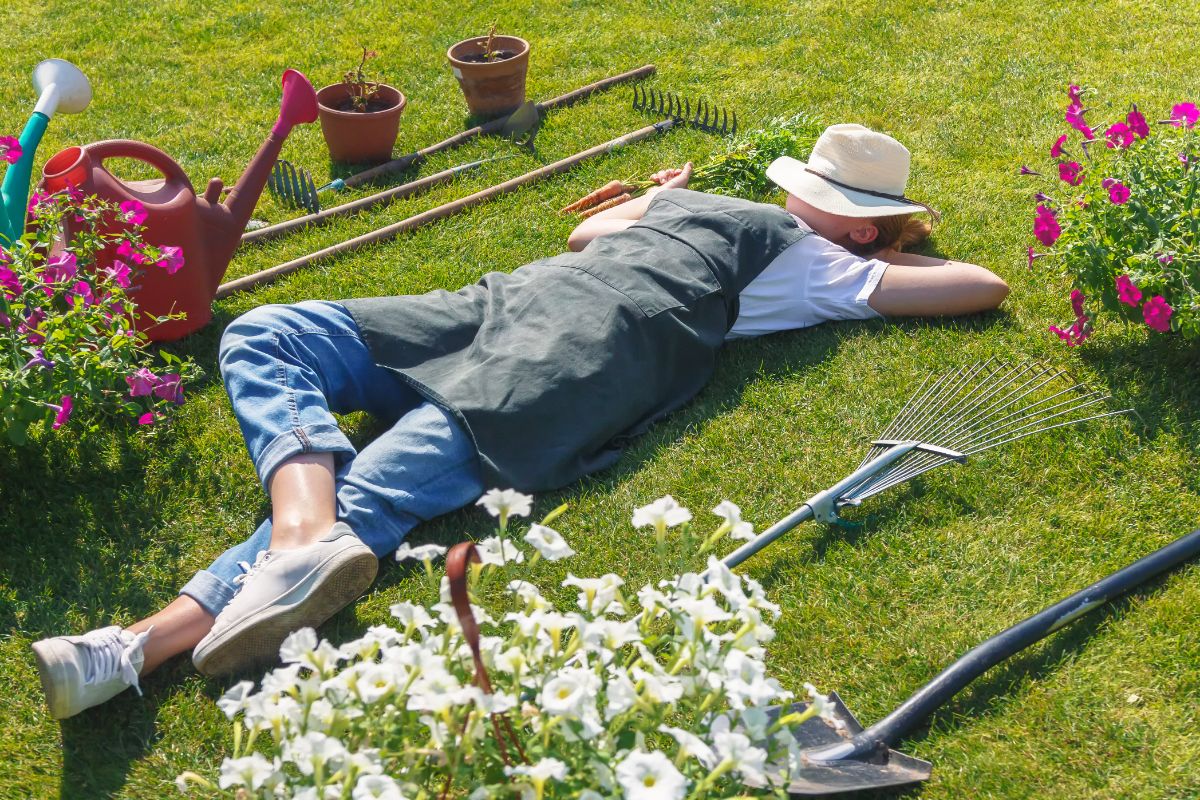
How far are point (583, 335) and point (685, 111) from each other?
3022 mm

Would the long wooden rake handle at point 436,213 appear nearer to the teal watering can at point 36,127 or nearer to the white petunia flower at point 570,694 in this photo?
the teal watering can at point 36,127

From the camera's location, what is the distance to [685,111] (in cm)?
596

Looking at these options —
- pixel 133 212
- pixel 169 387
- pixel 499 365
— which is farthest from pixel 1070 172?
pixel 133 212

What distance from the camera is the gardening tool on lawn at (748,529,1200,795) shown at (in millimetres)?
2256

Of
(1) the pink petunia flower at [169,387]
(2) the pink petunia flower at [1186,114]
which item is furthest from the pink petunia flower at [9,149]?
(2) the pink petunia flower at [1186,114]

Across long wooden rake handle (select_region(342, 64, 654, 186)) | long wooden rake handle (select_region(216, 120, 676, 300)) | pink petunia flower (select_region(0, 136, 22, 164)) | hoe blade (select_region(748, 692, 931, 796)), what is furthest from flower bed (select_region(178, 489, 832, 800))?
long wooden rake handle (select_region(342, 64, 654, 186))

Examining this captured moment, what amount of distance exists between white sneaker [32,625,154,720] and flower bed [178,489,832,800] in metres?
0.87

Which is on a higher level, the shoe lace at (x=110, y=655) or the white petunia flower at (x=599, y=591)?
the white petunia flower at (x=599, y=591)

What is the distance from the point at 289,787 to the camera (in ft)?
5.82

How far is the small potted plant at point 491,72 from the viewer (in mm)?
5824

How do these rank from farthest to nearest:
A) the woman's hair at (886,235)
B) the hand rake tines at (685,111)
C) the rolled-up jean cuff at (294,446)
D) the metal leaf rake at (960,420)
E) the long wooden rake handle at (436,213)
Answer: the hand rake tines at (685,111) < the long wooden rake handle at (436,213) < the woman's hair at (886,235) < the metal leaf rake at (960,420) < the rolled-up jean cuff at (294,446)

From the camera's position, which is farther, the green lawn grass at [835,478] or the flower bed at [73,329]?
the flower bed at [73,329]

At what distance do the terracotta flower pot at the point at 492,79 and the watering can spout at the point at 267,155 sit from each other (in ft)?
5.52

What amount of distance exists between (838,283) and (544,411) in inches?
51.4
